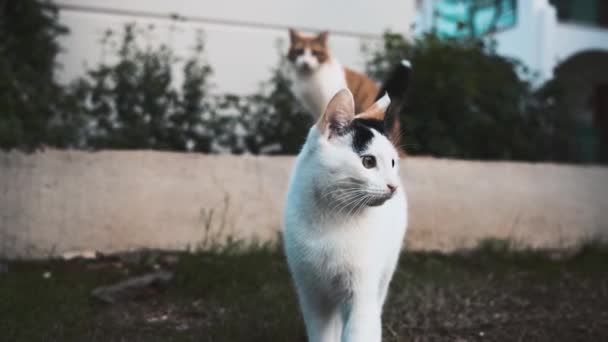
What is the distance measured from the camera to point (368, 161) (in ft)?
6.41

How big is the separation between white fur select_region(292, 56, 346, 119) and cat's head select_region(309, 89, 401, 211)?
2358mm

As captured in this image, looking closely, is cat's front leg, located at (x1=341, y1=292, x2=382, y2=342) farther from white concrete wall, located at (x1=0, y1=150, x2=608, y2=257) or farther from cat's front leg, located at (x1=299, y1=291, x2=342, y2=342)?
white concrete wall, located at (x1=0, y1=150, x2=608, y2=257)

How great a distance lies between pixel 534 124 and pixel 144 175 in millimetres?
3873

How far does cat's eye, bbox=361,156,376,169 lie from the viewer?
6.37 ft

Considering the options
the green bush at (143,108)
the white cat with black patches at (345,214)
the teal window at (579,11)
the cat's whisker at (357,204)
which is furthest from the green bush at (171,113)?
the teal window at (579,11)

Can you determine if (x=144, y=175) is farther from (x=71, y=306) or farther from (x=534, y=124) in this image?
(x=534, y=124)

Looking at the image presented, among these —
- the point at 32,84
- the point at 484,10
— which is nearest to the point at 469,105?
the point at 32,84

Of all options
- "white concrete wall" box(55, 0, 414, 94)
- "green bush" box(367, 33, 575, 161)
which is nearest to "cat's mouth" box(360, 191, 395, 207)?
"green bush" box(367, 33, 575, 161)

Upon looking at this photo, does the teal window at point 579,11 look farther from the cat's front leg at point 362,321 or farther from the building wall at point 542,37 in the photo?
the cat's front leg at point 362,321

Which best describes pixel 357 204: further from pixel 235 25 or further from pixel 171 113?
pixel 235 25

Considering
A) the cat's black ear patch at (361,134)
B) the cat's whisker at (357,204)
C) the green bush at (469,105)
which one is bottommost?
the green bush at (469,105)

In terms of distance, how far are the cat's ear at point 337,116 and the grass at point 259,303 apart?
1.09m

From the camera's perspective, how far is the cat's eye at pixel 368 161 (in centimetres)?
194

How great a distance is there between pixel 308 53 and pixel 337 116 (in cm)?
263
